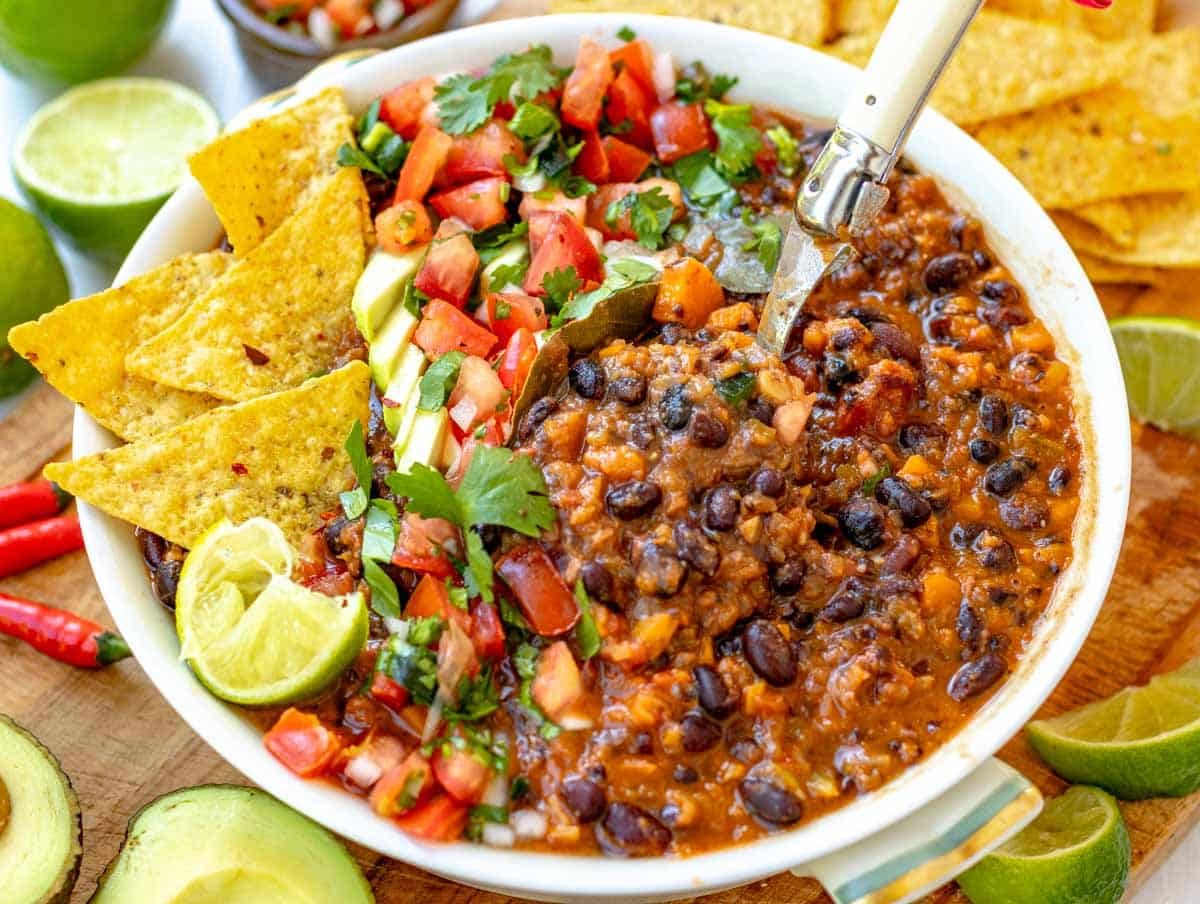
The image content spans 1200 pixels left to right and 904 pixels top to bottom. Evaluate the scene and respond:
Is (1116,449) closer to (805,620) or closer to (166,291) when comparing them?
(805,620)

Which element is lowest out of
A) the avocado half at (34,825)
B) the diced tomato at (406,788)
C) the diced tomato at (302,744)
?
the avocado half at (34,825)

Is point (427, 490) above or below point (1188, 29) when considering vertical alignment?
below

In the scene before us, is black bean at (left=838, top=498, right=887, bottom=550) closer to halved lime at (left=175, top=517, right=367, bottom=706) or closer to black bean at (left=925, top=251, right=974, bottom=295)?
black bean at (left=925, top=251, right=974, bottom=295)

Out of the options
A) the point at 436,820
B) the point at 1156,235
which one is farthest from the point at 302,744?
the point at 1156,235

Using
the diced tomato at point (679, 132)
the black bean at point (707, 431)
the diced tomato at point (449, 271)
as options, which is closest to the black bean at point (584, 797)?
the black bean at point (707, 431)

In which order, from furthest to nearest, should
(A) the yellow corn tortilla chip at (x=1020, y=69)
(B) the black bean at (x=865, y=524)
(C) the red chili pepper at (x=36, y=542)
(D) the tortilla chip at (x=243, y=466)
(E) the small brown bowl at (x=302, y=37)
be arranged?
(E) the small brown bowl at (x=302, y=37) → (A) the yellow corn tortilla chip at (x=1020, y=69) → (C) the red chili pepper at (x=36, y=542) → (D) the tortilla chip at (x=243, y=466) → (B) the black bean at (x=865, y=524)

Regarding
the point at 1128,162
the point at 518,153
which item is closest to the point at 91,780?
the point at 518,153

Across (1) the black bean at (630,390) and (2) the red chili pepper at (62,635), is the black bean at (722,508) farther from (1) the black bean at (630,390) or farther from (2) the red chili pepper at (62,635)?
(2) the red chili pepper at (62,635)

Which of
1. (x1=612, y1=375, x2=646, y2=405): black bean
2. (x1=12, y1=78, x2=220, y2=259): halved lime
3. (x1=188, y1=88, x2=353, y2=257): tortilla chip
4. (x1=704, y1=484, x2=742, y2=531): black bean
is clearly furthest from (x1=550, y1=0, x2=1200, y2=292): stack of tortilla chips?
(x1=704, y1=484, x2=742, y2=531): black bean
